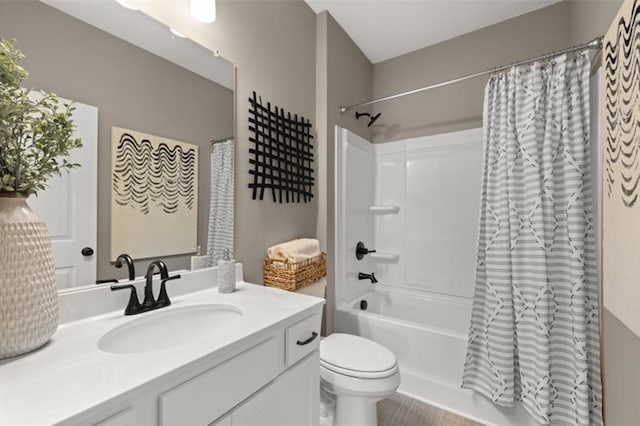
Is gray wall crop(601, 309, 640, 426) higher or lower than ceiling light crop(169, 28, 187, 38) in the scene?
lower

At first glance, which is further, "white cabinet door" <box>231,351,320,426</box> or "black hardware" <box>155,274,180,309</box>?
"black hardware" <box>155,274,180,309</box>

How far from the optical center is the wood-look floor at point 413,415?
1.59 m

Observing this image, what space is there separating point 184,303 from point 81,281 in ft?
1.08

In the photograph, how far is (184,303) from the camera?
1.06 m

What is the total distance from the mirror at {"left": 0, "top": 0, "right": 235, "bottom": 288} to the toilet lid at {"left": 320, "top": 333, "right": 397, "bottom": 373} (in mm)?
841

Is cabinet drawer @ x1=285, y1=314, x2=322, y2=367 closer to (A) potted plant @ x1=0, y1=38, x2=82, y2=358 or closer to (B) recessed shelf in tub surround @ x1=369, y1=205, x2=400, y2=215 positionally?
(A) potted plant @ x1=0, y1=38, x2=82, y2=358

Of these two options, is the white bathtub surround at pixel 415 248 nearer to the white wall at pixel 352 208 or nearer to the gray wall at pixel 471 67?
the white wall at pixel 352 208

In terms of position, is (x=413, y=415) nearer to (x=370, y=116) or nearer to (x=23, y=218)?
(x=23, y=218)

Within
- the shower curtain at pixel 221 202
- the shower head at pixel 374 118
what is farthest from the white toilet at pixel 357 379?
the shower head at pixel 374 118

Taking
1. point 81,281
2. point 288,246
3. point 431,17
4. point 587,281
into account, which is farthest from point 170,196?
Answer: point 431,17

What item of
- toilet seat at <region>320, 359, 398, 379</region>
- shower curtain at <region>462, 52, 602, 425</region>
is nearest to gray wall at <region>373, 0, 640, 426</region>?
shower curtain at <region>462, 52, 602, 425</region>

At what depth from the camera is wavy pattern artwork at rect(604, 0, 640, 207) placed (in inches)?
32.0

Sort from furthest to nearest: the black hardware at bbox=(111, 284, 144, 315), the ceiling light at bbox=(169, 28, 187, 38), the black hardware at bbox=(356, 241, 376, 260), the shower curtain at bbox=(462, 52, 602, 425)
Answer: the black hardware at bbox=(356, 241, 376, 260) → the shower curtain at bbox=(462, 52, 602, 425) → the ceiling light at bbox=(169, 28, 187, 38) → the black hardware at bbox=(111, 284, 144, 315)

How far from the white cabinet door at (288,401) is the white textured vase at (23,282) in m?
0.53
